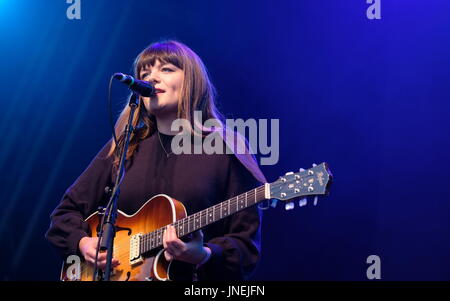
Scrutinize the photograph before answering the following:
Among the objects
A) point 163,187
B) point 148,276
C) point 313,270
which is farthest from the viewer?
point 313,270

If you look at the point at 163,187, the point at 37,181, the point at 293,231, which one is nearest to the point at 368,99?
the point at 293,231

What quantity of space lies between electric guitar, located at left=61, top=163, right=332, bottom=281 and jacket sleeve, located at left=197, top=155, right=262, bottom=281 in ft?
0.49

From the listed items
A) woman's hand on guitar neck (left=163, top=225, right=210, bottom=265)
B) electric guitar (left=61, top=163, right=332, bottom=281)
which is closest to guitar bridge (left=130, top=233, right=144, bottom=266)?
→ electric guitar (left=61, top=163, right=332, bottom=281)

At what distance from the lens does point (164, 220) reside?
2336 mm

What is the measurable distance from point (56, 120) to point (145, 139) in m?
1.67

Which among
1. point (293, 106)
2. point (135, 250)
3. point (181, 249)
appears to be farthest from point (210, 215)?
point (293, 106)

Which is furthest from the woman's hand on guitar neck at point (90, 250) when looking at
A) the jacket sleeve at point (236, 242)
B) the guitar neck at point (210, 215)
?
the jacket sleeve at point (236, 242)

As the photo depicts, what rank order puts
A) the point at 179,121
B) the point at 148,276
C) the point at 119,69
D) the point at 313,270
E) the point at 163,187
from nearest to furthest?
the point at 148,276
the point at 163,187
the point at 179,121
the point at 313,270
the point at 119,69

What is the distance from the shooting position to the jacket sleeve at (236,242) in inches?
90.7

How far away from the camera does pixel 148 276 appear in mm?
2262

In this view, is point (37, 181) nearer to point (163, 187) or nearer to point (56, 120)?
point (56, 120)

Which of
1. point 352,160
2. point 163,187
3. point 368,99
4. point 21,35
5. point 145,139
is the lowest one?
point 163,187

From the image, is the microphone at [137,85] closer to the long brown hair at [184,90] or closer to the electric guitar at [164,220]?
the long brown hair at [184,90]

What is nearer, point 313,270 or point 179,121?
point 179,121
